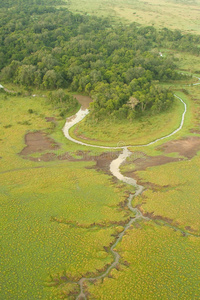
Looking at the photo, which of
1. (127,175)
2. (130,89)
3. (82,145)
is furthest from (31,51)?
(127,175)

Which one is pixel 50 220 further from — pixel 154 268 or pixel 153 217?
pixel 154 268

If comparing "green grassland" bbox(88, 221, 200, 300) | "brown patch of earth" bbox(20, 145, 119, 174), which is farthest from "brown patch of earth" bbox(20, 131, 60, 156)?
"green grassland" bbox(88, 221, 200, 300)

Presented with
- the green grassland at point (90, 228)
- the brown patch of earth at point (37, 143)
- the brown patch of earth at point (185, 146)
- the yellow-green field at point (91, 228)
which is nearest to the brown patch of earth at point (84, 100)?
the brown patch of earth at point (37, 143)

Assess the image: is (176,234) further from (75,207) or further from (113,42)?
(113,42)

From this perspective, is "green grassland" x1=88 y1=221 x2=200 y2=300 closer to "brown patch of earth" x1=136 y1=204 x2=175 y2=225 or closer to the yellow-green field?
the yellow-green field

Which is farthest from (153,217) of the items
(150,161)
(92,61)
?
(92,61)

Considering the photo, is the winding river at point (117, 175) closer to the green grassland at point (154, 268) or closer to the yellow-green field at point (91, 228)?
the yellow-green field at point (91, 228)

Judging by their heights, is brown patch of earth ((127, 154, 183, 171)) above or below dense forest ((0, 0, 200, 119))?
below
